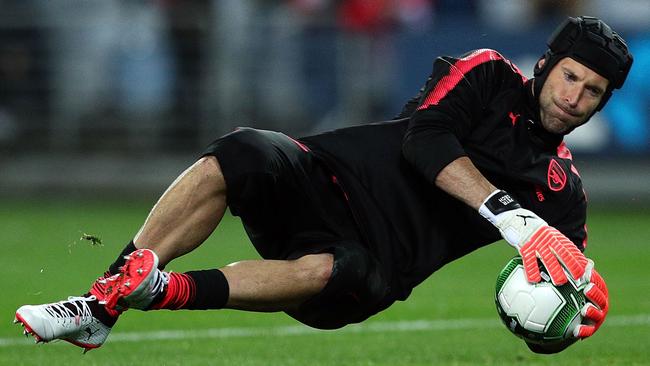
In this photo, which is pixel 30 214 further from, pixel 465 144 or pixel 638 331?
pixel 465 144

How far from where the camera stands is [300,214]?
21.2 feet

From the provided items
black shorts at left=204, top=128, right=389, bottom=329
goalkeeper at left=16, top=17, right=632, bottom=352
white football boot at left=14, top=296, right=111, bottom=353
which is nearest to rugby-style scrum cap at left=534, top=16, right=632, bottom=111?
goalkeeper at left=16, top=17, right=632, bottom=352

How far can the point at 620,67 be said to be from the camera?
655 centimetres

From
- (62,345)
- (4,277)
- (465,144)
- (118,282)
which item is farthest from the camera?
(4,277)

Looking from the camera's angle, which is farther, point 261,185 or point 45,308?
point 261,185

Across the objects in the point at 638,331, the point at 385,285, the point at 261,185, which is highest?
the point at 261,185

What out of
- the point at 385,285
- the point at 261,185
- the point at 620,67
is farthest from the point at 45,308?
the point at 620,67

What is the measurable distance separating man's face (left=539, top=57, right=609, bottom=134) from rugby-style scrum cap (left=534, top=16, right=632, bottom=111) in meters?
0.03

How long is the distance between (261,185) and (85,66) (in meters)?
11.7

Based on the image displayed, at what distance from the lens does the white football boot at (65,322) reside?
18.7ft

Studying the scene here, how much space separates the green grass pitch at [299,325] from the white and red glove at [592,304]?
1.37 metres

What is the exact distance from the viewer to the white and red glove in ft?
19.5

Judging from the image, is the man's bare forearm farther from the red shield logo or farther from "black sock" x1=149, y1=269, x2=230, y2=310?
"black sock" x1=149, y1=269, x2=230, y2=310

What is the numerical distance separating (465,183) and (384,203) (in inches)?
25.1
